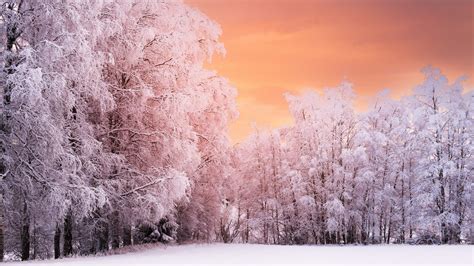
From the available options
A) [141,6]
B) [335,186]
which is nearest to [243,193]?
[335,186]

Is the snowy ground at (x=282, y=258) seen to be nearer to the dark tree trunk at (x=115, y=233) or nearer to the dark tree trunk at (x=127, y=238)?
the dark tree trunk at (x=115, y=233)

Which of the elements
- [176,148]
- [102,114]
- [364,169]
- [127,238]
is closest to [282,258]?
[176,148]

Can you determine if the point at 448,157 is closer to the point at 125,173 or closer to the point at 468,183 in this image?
the point at 468,183

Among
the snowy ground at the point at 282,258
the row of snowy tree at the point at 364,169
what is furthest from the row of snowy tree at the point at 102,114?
the row of snowy tree at the point at 364,169

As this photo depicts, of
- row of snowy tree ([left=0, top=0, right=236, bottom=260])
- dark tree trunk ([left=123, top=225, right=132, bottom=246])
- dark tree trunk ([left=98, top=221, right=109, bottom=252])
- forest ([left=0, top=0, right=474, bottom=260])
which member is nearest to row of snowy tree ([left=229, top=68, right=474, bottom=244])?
forest ([left=0, top=0, right=474, bottom=260])

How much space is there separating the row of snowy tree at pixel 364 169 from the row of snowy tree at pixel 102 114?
36.0 feet

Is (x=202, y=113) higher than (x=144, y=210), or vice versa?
(x=202, y=113)

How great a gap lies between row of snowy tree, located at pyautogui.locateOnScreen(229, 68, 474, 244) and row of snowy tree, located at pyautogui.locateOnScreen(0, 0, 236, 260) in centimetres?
1097

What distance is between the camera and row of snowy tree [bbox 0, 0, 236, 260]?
1513 cm

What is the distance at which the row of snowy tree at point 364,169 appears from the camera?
1378 inches

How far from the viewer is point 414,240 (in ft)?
119

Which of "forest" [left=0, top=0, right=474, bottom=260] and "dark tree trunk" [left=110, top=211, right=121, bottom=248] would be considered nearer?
"forest" [left=0, top=0, right=474, bottom=260]

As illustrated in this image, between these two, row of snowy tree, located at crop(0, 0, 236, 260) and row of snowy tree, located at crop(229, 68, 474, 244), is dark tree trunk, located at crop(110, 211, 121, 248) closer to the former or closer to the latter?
row of snowy tree, located at crop(0, 0, 236, 260)

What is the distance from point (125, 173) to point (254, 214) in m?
26.8
